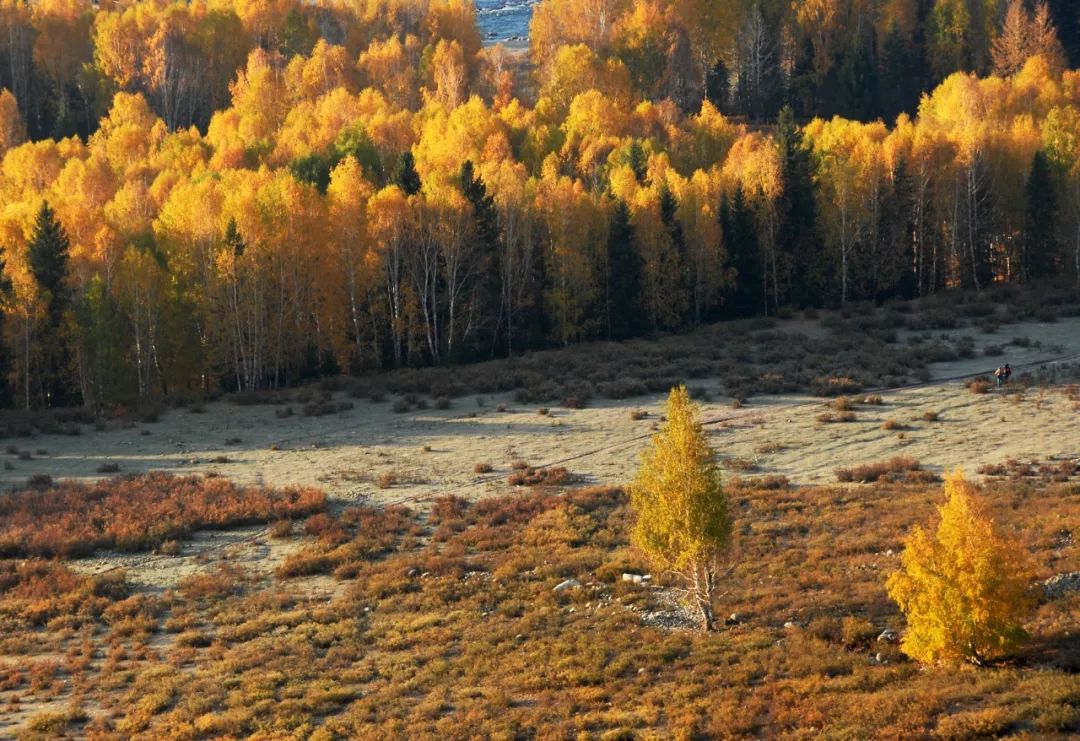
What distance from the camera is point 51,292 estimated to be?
67.6 metres

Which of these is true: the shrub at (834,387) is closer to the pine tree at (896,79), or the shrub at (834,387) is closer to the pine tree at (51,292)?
the pine tree at (51,292)

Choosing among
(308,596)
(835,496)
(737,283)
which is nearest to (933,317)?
(737,283)

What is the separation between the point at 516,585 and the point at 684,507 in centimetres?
770

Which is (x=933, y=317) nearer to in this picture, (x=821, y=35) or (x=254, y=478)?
(x=254, y=478)

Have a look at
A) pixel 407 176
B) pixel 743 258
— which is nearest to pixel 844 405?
pixel 743 258

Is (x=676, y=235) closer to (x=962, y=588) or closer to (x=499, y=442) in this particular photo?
(x=499, y=442)

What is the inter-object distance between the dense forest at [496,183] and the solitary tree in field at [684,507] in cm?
4309

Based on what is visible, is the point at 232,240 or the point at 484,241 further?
the point at 484,241

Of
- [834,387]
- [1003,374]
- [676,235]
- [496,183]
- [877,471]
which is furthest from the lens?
[676,235]

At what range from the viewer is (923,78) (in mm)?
127062

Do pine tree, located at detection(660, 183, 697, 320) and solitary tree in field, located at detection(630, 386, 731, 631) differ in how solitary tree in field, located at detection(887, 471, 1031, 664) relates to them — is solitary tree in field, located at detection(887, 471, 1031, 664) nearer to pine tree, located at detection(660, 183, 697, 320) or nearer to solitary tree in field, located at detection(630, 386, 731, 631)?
solitary tree in field, located at detection(630, 386, 731, 631)

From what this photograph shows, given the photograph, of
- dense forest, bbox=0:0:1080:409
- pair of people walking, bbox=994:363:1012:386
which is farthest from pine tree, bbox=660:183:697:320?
pair of people walking, bbox=994:363:1012:386

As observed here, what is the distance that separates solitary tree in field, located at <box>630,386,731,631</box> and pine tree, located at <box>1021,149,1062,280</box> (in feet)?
205

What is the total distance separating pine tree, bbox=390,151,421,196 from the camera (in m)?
78.2
